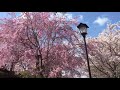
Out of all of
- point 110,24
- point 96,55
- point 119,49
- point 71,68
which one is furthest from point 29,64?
point 110,24

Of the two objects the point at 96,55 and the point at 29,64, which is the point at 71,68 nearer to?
the point at 29,64

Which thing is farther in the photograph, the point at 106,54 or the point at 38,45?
the point at 106,54

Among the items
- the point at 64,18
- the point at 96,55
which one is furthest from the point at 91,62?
the point at 64,18

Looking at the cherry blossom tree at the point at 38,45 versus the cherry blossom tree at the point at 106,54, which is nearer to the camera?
the cherry blossom tree at the point at 38,45

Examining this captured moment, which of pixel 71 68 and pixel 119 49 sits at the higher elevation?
pixel 119 49

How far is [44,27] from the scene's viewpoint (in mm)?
15664

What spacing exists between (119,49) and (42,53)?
30.3 ft

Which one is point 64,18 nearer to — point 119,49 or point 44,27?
point 44,27

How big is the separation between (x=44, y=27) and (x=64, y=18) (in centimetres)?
168

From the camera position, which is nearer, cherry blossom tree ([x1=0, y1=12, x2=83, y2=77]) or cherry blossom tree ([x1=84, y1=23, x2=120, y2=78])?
cherry blossom tree ([x1=0, y1=12, x2=83, y2=77])
